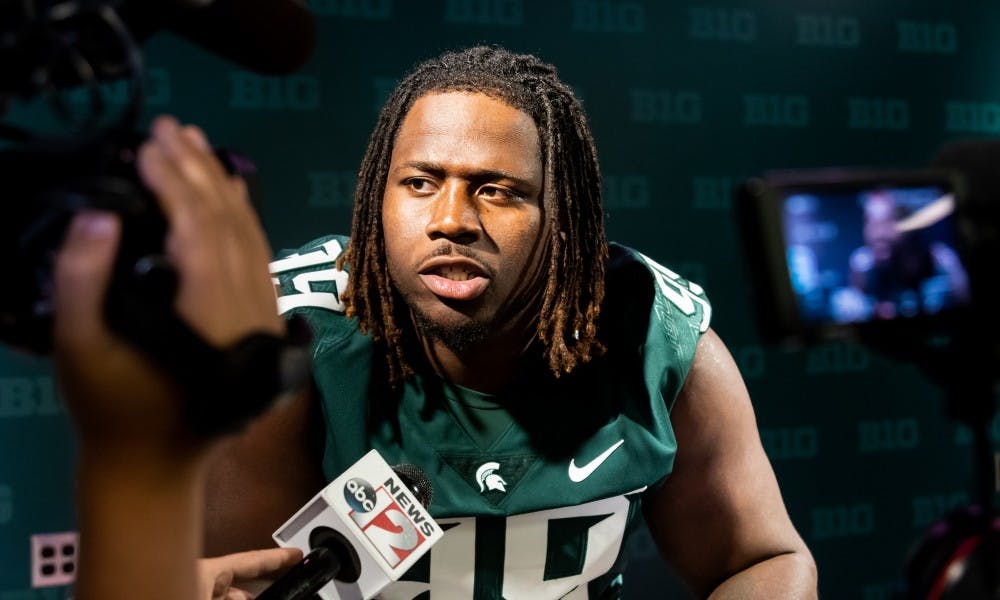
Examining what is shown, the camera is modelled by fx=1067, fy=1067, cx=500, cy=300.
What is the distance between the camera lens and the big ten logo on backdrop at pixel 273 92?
2.25m

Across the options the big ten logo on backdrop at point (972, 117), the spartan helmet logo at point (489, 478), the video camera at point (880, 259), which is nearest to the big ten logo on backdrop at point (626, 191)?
the big ten logo on backdrop at point (972, 117)

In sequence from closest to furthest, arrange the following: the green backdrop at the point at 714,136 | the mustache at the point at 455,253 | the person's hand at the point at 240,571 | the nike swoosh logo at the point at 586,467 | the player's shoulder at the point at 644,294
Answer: the person's hand at the point at 240,571 < the mustache at the point at 455,253 < the nike swoosh logo at the point at 586,467 < the player's shoulder at the point at 644,294 < the green backdrop at the point at 714,136

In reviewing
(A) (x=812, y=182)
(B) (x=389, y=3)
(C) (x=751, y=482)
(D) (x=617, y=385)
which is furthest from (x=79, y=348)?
(B) (x=389, y=3)

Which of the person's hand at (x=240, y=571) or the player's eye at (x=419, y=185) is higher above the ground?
the player's eye at (x=419, y=185)

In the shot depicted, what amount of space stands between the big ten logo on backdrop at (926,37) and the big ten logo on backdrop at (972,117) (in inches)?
6.1

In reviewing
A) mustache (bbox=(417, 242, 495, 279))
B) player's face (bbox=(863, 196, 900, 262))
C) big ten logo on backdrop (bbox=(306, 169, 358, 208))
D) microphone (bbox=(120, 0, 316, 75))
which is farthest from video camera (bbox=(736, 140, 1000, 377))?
big ten logo on backdrop (bbox=(306, 169, 358, 208))

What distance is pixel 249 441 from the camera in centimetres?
131

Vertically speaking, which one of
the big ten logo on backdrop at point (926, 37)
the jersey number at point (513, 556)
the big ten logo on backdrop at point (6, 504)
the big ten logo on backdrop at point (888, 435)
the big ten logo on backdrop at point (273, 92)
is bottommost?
the big ten logo on backdrop at point (888, 435)

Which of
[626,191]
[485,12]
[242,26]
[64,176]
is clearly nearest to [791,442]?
[626,191]

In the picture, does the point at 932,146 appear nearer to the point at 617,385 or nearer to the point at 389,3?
the point at 389,3

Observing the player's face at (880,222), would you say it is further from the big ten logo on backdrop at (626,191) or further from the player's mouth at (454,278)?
the big ten logo on backdrop at (626,191)

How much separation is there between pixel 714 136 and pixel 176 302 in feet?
7.72

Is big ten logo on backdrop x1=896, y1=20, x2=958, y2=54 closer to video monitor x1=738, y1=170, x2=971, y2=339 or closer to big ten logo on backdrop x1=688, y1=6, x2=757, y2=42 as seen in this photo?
big ten logo on backdrop x1=688, y1=6, x2=757, y2=42

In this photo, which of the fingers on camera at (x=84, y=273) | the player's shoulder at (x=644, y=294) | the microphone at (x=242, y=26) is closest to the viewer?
the fingers on camera at (x=84, y=273)
